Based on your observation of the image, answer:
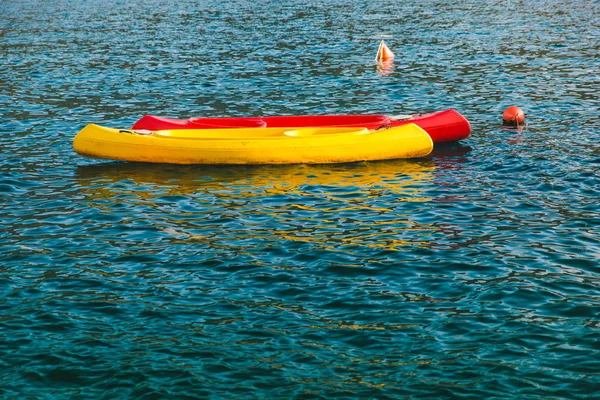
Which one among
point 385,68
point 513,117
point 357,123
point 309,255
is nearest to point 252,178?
point 357,123

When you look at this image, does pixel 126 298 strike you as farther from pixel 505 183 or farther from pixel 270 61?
pixel 270 61

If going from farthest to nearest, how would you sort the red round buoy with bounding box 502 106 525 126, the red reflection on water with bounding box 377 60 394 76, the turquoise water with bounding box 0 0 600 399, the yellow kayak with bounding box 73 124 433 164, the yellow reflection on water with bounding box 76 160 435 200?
1. the red reflection on water with bounding box 377 60 394 76
2. the red round buoy with bounding box 502 106 525 126
3. the yellow kayak with bounding box 73 124 433 164
4. the yellow reflection on water with bounding box 76 160 435 200
5. the turquoise water with bounding box 0 0 600 399

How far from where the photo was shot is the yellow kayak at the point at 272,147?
1767 cm

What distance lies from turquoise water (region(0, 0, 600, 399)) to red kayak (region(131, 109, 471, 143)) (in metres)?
0.39

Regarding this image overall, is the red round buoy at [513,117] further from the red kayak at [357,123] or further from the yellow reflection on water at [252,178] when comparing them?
the yellow reflection on water at [252,178]

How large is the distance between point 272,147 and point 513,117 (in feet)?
21.9

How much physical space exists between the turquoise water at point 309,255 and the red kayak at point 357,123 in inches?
15.3

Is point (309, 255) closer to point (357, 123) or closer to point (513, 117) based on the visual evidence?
point (357, 123)

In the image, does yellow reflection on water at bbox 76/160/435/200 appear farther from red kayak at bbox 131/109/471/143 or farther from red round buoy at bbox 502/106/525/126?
red round buoy at bbox 502/106/525/126

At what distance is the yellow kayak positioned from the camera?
17.7m

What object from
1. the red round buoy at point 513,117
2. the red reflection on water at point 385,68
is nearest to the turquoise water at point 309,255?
the red round buoy at point 513,117

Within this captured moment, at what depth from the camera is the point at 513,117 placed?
20.8 metres

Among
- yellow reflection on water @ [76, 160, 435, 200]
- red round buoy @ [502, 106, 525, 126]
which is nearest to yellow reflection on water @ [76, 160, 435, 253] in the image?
yellow reflection on water @ [76, 160, 435, 200]

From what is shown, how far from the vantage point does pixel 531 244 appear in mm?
13086
